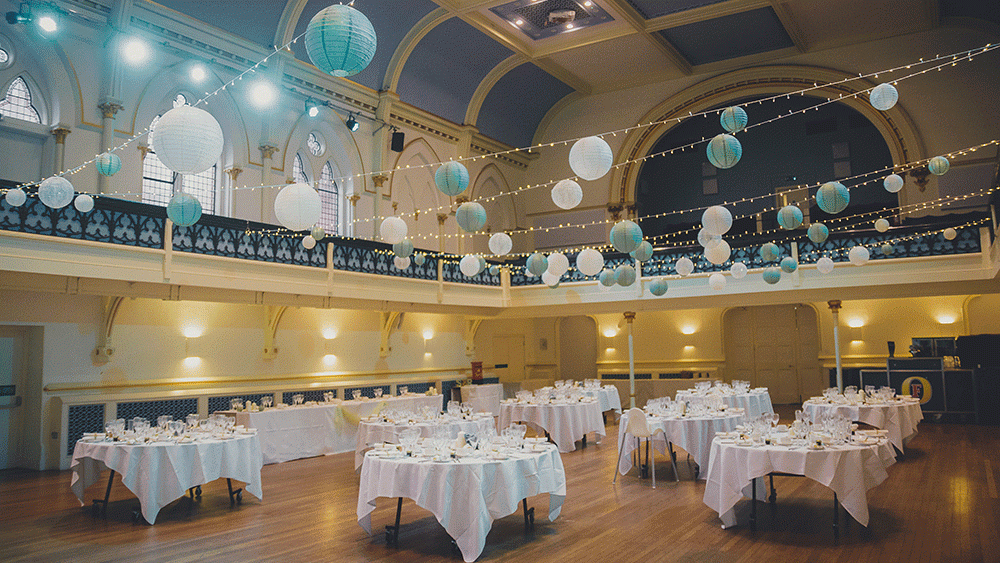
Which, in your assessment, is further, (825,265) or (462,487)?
(825,265)

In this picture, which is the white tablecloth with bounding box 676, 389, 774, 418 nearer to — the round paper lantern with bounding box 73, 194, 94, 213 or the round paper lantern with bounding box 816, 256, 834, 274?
the round paper lantern with bounding box 816, 256, 834, 274

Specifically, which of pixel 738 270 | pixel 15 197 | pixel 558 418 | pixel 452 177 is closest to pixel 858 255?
pixel 738 270

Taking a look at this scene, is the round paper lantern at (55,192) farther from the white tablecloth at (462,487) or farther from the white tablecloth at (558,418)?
the white tablecloth at (558,418)

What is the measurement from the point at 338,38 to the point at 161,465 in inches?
210

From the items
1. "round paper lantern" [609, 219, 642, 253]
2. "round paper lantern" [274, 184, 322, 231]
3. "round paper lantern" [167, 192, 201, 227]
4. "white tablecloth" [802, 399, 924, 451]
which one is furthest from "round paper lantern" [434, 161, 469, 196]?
"white tablecloth" [802, 399, 924, 451]

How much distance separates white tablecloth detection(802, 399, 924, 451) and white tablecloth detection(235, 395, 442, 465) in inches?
257

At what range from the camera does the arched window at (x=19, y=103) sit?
10234 millimetres

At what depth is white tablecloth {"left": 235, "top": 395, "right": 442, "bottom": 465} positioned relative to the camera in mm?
11188

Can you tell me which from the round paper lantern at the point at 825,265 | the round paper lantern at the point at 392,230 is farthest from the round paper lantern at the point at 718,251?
the round paper lantern at the point at 392,230

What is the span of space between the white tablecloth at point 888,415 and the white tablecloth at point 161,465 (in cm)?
805

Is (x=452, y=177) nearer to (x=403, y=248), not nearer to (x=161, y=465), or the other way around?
(x=403, y=248)

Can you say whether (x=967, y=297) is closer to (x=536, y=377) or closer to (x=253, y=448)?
(x=536, y=377)

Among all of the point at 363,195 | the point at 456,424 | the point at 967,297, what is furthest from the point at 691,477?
the point at 967,297

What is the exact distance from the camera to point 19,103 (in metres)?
10.4
